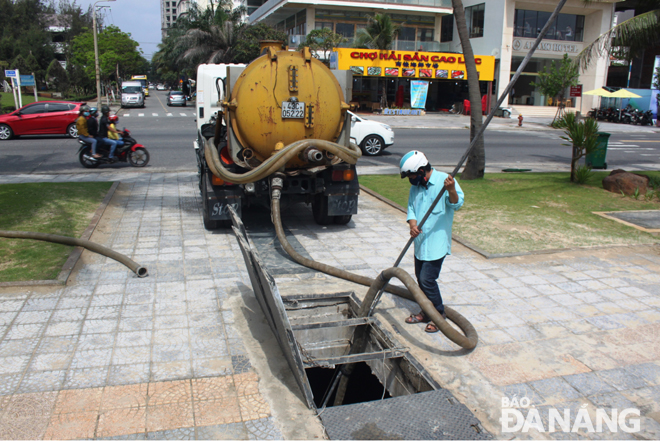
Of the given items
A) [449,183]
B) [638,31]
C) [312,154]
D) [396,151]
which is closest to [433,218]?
[449,183]

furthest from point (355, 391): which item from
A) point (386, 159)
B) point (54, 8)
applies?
point (54, 8)

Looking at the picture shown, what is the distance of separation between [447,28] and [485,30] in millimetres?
6744

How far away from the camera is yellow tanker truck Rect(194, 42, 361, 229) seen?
7297 millimetres

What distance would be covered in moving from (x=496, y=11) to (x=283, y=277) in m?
41.9

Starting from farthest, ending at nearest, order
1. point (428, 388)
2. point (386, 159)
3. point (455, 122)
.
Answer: point (455, 122)
point (386, 159)
point (428, 388)

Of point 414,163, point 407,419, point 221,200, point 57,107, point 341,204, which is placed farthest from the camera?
point 57,107

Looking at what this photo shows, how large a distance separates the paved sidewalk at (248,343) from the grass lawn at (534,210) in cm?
58

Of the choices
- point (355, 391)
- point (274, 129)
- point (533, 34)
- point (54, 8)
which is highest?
point (54, 8)

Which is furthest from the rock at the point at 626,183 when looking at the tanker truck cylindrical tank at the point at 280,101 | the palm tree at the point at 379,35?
the palm tree at the point at 379,35

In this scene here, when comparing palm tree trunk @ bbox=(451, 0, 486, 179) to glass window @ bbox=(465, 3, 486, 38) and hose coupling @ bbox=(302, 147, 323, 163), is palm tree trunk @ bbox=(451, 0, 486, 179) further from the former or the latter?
glass window @ bbox=(465, 3, 486, 38)

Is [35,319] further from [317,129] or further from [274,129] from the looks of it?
[317,129]

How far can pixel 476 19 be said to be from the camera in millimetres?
45531

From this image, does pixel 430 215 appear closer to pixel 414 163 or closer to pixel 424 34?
pixel 414 163

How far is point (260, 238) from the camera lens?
8.19m
